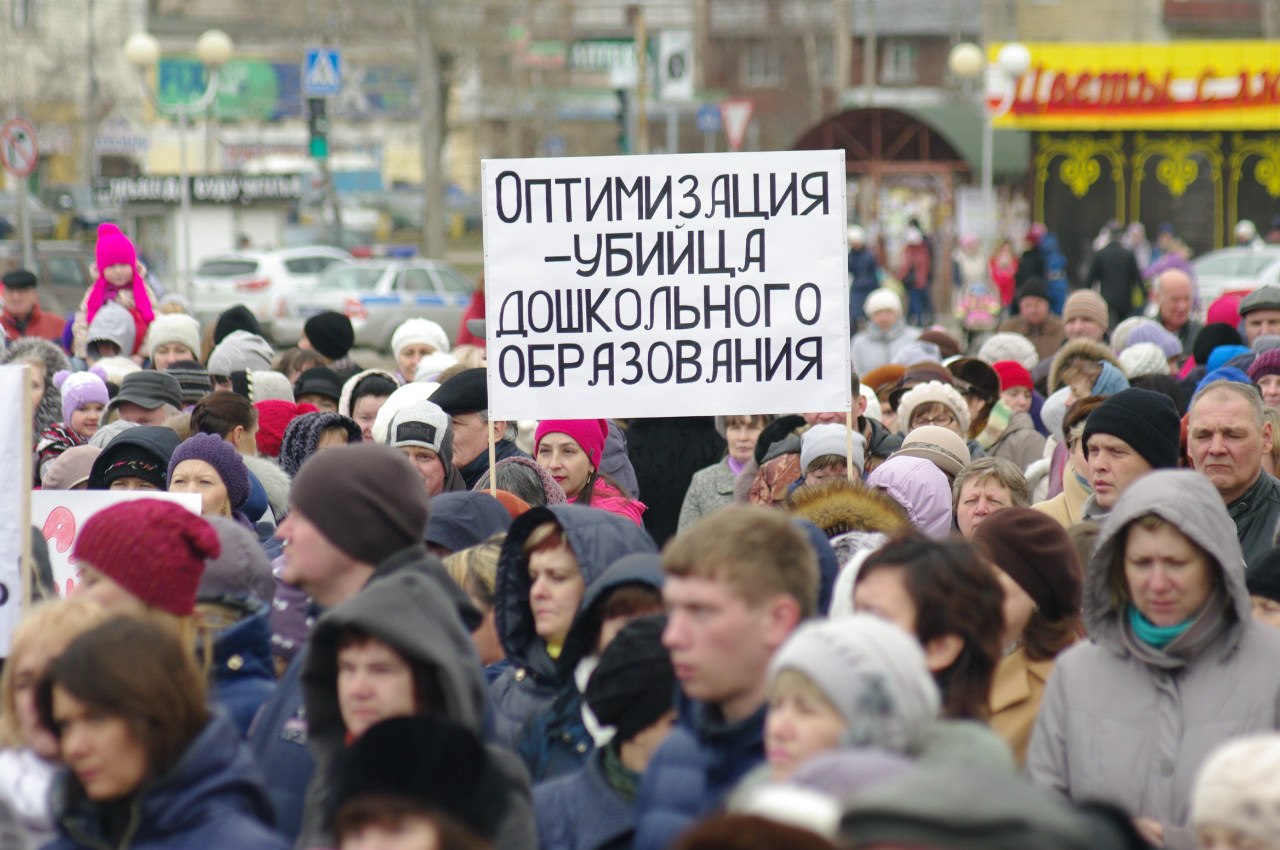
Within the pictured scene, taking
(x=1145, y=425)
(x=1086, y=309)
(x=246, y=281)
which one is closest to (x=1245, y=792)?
(x=1145, y=425)

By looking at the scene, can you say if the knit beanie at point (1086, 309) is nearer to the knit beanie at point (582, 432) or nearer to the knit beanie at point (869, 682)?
the knit beanie at point (582, 432)

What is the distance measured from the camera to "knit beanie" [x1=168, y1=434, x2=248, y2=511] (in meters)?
6.60

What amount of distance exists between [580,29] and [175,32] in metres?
14.9

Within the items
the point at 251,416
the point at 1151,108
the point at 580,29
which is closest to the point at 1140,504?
the point at 251,416

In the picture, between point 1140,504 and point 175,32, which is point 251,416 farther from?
point 175,32

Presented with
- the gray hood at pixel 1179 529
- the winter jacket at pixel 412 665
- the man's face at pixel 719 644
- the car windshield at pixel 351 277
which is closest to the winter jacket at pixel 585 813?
the winter jacket at pixel 412 665

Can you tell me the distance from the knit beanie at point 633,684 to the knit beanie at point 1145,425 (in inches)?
100

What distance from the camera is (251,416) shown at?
7.99 metres

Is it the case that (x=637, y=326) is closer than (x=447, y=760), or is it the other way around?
(x=447, y=760)

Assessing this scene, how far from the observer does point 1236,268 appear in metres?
30.6

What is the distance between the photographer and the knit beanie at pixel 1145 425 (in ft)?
20.5

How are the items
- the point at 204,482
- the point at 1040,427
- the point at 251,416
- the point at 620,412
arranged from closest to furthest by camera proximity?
1. the point at 204,482
2. the point at 620,412
3. the point at 251,416
4. the point at 1040,427

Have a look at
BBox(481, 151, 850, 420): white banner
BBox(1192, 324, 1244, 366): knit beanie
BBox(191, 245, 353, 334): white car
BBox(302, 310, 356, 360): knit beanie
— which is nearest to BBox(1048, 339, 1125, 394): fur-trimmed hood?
BBox(1192, 324, 1244, 366): knit beanie

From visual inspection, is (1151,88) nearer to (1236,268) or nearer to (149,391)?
(1236,268)
